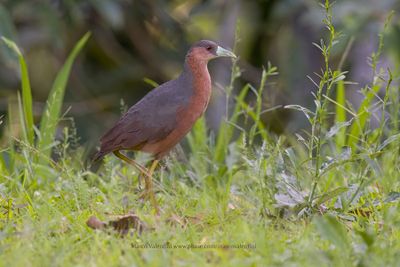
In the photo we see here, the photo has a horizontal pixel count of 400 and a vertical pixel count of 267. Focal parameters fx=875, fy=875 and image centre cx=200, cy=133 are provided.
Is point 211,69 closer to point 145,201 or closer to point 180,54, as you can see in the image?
point 180,54

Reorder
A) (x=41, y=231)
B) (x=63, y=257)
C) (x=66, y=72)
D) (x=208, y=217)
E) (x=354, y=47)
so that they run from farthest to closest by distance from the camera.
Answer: (x=354, y=47) < (x=66, y=72) < (x=208, y=217) < (x=41, y=231) < (x=63, y=257)

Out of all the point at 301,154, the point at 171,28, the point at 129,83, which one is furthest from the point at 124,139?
the point at 129,83

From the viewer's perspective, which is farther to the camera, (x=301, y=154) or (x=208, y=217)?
(x=301, y=154)

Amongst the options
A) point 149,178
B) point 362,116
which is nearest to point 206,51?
point 149,178

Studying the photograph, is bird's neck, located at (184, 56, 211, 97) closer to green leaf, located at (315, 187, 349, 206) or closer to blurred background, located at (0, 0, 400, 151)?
green leaf, located at (315, 187, 349, 206)

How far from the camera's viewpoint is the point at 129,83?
8.70m

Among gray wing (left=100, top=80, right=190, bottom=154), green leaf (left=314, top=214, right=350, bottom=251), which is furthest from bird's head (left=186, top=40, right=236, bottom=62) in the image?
green leaf (left=314, top=214, right=350, bottom=251)

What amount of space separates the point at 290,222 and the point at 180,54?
4.29 m

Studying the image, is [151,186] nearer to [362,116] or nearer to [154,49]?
[362,116]

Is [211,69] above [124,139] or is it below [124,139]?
below

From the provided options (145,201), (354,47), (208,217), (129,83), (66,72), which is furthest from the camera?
(129,83)

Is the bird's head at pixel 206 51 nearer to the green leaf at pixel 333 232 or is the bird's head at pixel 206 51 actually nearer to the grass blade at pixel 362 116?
the grass blade at pixel 362 116

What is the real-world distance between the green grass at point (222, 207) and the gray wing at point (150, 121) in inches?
10.2

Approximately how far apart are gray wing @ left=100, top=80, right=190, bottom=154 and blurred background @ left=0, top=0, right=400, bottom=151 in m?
1.98
